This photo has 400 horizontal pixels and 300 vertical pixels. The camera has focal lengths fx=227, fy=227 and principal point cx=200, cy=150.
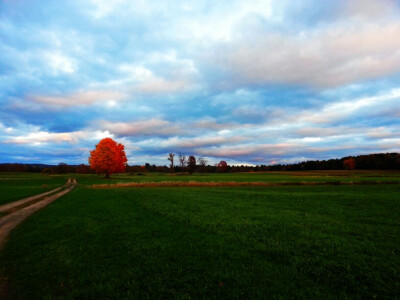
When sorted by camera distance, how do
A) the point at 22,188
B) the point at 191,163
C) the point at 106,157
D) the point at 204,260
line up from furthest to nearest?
1. the point at 191,163
2. the point at 106,157
3. the point at 22,188
4. the point at 204,260

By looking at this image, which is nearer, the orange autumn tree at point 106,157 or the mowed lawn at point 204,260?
the mowed lawn at point 204,260

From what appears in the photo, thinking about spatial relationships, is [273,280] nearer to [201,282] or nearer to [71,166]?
[201,282]

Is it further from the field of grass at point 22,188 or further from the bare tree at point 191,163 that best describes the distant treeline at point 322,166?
the field of grass at point 22,188

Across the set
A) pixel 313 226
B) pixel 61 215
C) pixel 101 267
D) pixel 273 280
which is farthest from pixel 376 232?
pixel 61 215

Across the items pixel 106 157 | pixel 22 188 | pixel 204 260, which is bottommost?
pixel 204 260

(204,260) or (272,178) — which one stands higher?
(272,178)

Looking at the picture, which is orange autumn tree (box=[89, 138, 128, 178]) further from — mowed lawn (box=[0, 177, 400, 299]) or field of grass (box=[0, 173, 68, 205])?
mowed lawn (box=[0, 177, 400, 299])

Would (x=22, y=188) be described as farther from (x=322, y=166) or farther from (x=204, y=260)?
(x=322, y=166)

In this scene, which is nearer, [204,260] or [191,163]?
[204,260]

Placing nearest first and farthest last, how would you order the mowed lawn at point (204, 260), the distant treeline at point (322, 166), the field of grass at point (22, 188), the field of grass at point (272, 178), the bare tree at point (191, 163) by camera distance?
the mowed lawn at point (204, 260)
the field of grass at point (22, 188)
the field of grass at point (272, 178)
the distant treeline at point (322, 166)
the bare tree at point (191, 163)

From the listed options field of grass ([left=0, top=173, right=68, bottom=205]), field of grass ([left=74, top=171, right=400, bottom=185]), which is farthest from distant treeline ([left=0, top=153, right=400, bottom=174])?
field of grass ([left=0, top=173, right=68, bottom=205])

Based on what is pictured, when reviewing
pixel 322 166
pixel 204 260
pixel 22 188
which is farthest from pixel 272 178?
pixel 322 166

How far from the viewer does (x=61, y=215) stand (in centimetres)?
1614

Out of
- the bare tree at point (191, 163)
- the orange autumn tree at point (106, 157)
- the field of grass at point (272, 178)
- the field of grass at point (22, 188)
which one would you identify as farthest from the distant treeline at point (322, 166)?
the field of grass at point (22, 188)
